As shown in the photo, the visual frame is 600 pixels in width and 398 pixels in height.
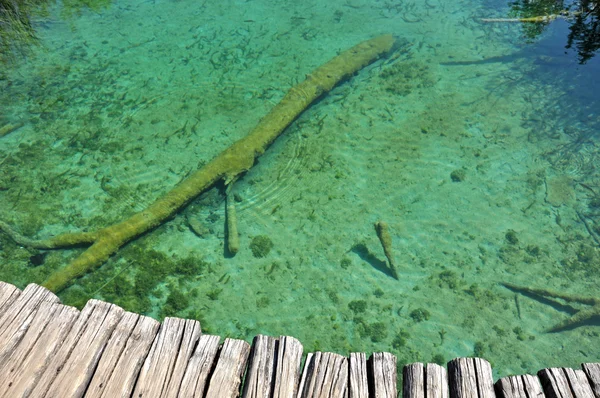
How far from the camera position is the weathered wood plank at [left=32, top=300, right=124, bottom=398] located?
3.22 m

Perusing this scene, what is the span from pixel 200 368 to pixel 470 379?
200cm

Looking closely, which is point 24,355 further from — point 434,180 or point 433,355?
point 434,180

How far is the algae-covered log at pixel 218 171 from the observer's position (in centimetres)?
658

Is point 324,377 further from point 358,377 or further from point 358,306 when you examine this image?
point 358,306

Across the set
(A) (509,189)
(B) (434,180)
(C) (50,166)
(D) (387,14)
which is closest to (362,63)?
(D) (387,14)

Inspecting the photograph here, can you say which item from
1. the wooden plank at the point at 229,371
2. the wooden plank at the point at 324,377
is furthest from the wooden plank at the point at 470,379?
the wooden plank at the point at 229,371

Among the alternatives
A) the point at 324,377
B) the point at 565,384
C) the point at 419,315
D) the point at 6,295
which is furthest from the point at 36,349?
the point at 419,315

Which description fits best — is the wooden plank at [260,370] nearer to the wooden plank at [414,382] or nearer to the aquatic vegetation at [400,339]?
the wooden plank at [414,382]

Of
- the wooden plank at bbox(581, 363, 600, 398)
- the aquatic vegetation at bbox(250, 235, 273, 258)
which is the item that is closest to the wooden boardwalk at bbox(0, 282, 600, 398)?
the wooden plank at bbox(581, 363, 600, 398)

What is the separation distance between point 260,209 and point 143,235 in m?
1.88

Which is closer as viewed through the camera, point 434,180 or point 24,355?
point 24,355

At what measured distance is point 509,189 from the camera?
781 centimetres

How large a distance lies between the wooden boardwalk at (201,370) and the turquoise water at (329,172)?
102 inches

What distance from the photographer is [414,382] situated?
3289mm
